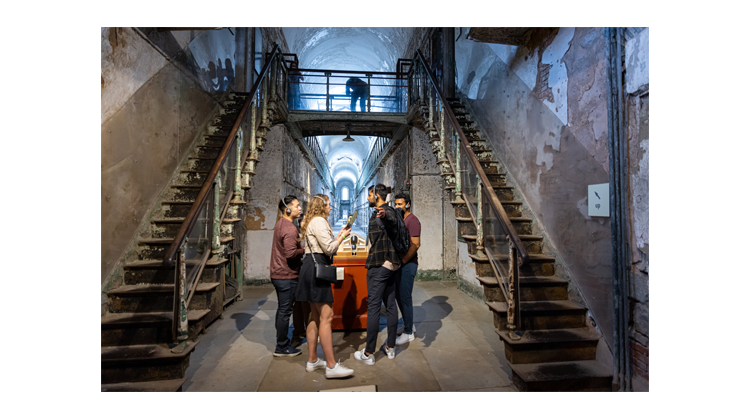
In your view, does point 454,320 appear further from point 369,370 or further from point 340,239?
point 340,239

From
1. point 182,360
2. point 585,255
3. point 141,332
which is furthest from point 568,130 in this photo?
point 141,332

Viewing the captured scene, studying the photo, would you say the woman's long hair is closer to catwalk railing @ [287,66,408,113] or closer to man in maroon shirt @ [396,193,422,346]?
man in maroon shirt @ [396,193,422,346]

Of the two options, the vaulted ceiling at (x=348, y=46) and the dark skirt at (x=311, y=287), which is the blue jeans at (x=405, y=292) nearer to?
the dark skirt at (x=311, y=287)

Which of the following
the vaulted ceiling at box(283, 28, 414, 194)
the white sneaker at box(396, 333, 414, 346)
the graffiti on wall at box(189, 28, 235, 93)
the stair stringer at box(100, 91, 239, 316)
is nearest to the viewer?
the stair stringer at box(100, 91, 239, 316)

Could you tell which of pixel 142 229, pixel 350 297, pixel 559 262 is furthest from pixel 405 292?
pixel 142 229

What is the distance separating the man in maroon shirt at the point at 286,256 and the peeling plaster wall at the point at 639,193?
2.86 meters

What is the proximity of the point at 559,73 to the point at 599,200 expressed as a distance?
163 centimetres

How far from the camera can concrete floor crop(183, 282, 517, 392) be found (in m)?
2.88

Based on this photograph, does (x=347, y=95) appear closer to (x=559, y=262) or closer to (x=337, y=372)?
(x=559, y=262)

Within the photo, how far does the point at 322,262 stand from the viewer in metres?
2.92

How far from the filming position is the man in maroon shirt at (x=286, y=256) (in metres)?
3.22

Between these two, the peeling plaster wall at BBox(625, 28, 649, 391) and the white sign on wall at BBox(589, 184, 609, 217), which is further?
the white sign on wall at BBox(589, 184, 609, 217)

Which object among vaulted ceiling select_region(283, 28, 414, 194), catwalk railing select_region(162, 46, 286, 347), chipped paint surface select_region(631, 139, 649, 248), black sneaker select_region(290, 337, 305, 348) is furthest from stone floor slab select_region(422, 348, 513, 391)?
vaulted ceiling select_region(283, 28, 414, 194)

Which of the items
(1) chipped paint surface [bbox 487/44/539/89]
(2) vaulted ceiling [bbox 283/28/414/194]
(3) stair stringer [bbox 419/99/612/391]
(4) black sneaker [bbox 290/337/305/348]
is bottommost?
(4) black sneaker [bbox 290/337/305/348]
